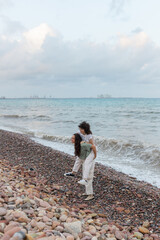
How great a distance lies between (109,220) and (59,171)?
3246 millimetres

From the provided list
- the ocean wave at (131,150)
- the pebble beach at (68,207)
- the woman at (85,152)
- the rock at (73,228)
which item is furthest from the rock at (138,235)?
the ocean wave at (131,150)

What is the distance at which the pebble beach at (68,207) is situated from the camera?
10.7 ft

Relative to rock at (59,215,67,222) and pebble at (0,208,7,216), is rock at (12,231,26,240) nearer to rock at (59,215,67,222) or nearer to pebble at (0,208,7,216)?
pebble at (0,208,7,216)

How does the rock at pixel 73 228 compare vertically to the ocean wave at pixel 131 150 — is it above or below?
above

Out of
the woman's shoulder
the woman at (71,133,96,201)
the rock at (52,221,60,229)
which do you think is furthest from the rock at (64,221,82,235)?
the woman's shoulder

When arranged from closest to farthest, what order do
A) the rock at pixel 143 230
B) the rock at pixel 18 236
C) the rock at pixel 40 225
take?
the rock at pixel 18 236 → the rock at pixel 40 225 → the rock at pixel 143 230

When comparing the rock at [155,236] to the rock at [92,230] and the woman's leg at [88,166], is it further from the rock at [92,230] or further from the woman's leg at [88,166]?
the woman's leg at [88,166]

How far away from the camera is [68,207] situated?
476 centimetres

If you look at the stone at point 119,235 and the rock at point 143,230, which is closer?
the stone at point 119,235

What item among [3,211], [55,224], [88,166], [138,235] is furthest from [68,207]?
[3,211]

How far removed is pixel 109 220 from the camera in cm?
452

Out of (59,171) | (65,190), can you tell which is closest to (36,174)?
(59,171)

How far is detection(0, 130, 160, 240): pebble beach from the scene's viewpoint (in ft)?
10.7

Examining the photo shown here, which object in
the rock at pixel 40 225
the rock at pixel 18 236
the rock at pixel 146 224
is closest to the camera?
the rock at pixel 18 236
